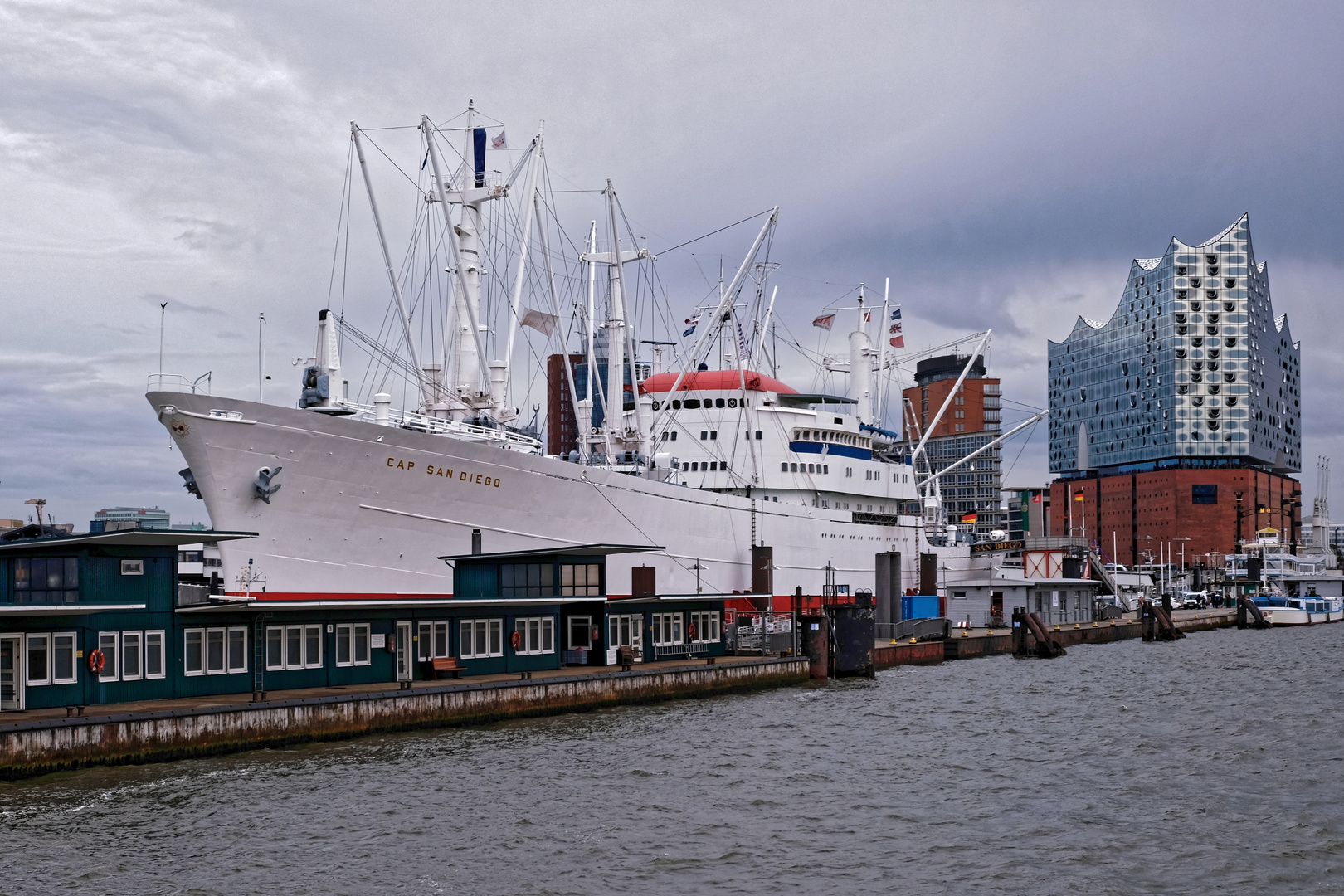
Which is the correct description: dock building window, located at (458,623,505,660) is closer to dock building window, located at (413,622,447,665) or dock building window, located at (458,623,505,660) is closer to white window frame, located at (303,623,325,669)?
dock building window, located at (413,622,447,665)

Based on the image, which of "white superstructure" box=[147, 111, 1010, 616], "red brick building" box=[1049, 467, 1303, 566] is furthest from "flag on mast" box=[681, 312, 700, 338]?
"red brick building" box=[1049, 467, 1303, 566]

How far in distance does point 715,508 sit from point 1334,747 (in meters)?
32.5

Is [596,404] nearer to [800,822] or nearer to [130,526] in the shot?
[130,526]

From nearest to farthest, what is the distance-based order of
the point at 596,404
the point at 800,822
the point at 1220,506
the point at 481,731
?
the point at 800,822 → the point at 481,731 → the point at 1220,506 → the point at 596,404

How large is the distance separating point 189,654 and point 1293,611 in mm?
90032

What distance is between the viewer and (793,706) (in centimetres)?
3831

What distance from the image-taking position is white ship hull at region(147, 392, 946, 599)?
38.8 metres

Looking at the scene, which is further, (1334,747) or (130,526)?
(130,526)

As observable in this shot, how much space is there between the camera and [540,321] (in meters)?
56.0

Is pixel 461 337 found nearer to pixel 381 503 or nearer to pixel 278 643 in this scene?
pixel 381 503

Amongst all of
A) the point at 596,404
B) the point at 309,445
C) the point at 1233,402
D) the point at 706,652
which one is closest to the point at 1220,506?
the point at 1233,402

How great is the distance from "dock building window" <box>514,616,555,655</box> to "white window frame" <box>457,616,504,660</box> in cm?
56

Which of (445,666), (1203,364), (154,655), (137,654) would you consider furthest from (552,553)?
(1203,364)

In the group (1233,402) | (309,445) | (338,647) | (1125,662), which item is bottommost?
(1125,662)
